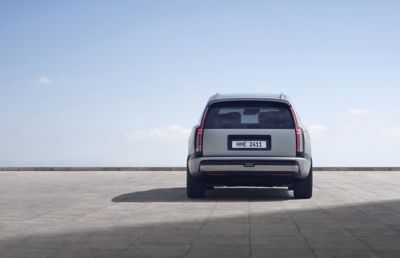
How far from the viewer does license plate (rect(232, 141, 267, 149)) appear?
36.4 feet

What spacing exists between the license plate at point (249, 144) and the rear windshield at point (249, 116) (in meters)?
0.27

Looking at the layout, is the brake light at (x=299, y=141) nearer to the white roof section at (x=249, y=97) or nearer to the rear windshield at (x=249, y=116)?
the rear windshield at (x=249, y=116)

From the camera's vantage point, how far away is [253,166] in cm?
1098

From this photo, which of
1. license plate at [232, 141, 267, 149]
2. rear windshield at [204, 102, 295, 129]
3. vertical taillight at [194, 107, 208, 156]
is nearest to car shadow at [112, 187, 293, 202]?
vertical taillight at [194, 107, 208, 156]

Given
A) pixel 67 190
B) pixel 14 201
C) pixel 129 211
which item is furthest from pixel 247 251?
pixel 67 190

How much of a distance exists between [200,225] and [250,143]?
3.44 m

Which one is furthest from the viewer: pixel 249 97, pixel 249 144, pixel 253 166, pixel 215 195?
pixel 215 195

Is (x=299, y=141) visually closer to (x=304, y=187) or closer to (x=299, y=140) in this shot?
(x=299, y=140)

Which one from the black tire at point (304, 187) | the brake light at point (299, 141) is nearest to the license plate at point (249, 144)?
the brake light at point (299, 141)

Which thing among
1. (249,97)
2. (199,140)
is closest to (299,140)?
(249,97)

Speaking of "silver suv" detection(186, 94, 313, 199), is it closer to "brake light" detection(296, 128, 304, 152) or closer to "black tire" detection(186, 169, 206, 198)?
"brake light" detection(296, 128, 304, 152)

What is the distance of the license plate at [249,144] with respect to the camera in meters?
11.1

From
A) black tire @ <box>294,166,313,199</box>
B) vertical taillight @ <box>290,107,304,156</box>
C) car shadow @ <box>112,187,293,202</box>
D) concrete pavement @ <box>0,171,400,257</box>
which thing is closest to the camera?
concrete pavement @ <box>0,171,400,257</box>

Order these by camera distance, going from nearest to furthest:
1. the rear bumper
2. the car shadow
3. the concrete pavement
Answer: the concrete pavement
the rear bumper
the car shadow
